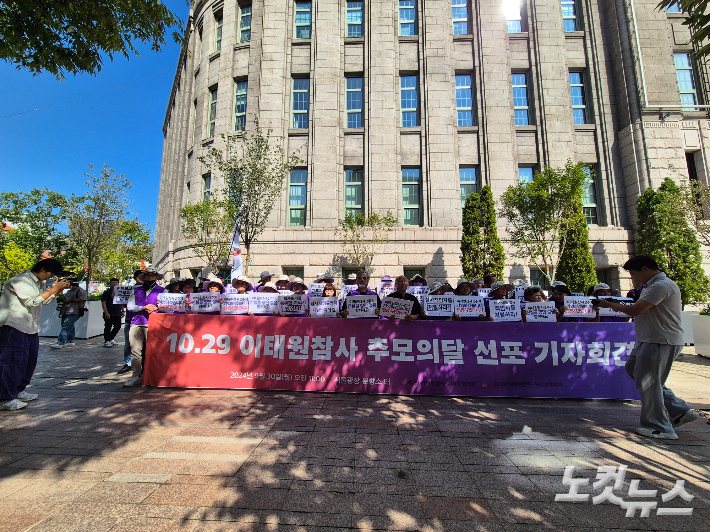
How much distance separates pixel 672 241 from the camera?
13.4 meters

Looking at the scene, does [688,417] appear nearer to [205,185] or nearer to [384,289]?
[384,289]

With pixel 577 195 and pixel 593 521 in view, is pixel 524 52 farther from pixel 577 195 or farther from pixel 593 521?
pixel 593 521

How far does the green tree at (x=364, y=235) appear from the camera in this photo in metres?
13.7

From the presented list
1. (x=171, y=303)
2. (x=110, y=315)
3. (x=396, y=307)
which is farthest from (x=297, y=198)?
(x=396, y=307)

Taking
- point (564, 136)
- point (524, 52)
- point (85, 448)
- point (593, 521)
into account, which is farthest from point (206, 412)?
point (524, 52)

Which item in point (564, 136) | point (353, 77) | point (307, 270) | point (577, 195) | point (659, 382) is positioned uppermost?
point (353, 77)

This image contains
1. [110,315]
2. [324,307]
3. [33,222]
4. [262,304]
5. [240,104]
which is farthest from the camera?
[33,222]

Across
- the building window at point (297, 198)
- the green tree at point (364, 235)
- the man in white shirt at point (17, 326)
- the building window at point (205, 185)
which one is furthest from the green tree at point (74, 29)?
the building window at point (205, 185)

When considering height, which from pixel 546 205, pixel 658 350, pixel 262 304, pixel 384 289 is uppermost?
pixel 546 205

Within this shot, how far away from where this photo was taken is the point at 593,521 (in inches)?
98.8

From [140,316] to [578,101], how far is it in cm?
2058

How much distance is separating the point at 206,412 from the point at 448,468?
3404mm

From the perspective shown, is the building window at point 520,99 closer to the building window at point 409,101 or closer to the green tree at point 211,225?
the building window at point 409,101

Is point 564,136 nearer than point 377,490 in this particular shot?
No
